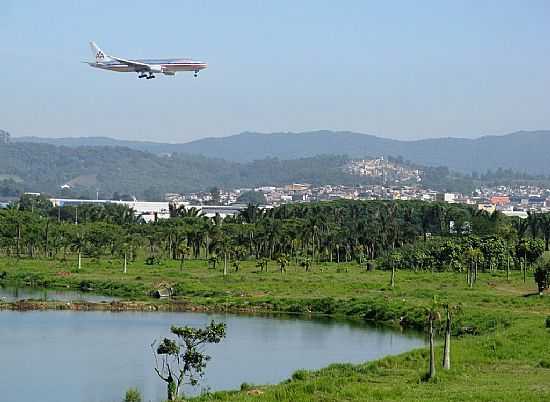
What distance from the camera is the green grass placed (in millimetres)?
31828

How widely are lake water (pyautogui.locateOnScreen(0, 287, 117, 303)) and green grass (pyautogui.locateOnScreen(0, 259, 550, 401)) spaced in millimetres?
2261

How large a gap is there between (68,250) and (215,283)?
42.8m

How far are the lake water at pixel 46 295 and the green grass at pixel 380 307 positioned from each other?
226 cm

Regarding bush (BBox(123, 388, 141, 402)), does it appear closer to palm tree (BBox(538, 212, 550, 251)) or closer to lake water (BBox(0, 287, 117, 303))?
lake water (BBox(0, 287, 117, 303))

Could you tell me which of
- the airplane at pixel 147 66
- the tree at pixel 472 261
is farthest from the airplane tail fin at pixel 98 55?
the tree at pixel 472 261

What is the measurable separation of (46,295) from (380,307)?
23713 mm

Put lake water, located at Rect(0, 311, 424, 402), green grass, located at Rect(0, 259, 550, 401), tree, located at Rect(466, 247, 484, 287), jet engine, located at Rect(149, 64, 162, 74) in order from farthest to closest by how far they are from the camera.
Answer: jet engine, located at Rect(149, 64, 162, 74)
tree, located at Rect(466, 247, 484, 287)
lake water, located at Rect(0, 311, 424, 402)
green grass, located at Rect(0, 259, 550, 401)

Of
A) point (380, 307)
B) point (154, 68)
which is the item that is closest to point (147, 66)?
point (154, 68)

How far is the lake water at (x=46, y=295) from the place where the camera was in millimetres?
70000

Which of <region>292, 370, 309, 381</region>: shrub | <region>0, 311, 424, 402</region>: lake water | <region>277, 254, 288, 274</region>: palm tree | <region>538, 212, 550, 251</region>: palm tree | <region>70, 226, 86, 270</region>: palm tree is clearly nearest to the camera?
<region>292, 370, 309, 381</region>: shrub

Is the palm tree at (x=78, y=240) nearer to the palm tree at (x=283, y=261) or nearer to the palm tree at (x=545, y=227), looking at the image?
the palm tree at (x=283, y=261)

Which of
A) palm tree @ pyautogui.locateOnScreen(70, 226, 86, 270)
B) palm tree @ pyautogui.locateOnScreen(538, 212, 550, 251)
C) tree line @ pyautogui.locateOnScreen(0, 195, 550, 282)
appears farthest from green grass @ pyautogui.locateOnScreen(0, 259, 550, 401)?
palm tree @ pyautogui.locateOnScreen(538, 212, 550, 251)

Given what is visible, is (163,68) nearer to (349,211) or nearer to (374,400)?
(374,400)

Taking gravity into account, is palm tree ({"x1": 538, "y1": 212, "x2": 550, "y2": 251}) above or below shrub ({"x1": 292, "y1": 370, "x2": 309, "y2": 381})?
above
